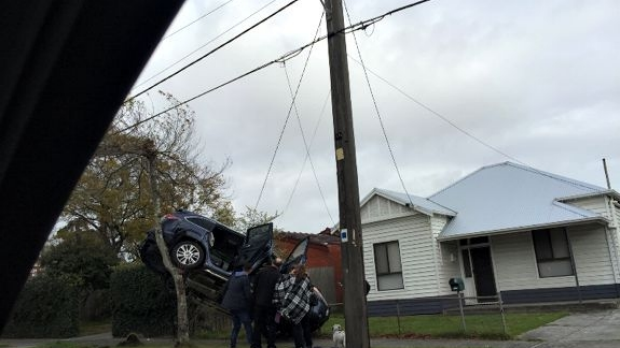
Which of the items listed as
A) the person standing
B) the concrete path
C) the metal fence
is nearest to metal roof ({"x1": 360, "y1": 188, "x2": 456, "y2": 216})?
the metal fence

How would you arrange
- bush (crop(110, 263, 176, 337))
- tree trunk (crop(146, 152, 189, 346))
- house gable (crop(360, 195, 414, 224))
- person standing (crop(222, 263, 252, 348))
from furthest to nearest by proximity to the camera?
house gable (crop(360, 195, 414, 224)) < bush (crop(110, 263, 176, 337)) < tree trunk (crop(146, 152, 189, 346)) < person standing (crop(222, 263, 252, 348))

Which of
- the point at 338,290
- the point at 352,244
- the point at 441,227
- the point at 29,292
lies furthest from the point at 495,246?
the point at 29,292

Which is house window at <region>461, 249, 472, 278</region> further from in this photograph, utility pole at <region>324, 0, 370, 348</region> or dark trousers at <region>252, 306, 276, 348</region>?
A: utility pole at <region>324, 0, 370, 348</region>

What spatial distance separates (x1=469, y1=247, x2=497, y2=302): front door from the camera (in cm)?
2053

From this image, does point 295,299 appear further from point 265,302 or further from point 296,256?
point 296,256

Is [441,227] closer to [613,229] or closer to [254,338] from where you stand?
[613,229]

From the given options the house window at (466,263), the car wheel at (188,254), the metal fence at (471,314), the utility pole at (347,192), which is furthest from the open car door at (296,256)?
the house window at (466,263)

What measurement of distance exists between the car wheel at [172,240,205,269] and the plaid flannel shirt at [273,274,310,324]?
2821 mm

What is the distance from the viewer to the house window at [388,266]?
20922 mm

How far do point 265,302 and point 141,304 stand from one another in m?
7.95

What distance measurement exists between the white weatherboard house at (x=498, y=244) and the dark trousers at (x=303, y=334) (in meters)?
7.60

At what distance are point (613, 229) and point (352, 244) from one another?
42.6 feet

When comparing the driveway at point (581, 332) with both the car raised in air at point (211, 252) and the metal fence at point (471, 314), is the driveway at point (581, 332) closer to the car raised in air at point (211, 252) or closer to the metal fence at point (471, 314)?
the metal fence at point (471, 314)

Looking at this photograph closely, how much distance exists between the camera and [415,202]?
69.0 feet
